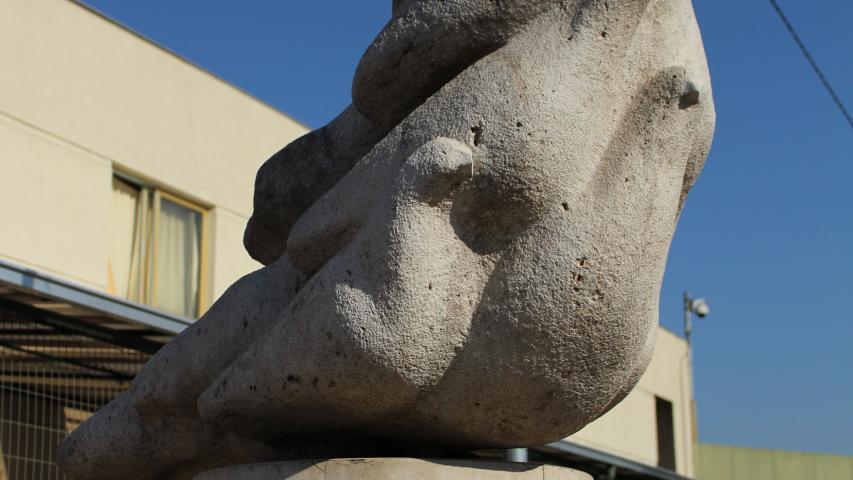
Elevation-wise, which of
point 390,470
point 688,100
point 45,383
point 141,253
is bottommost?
point 390,470

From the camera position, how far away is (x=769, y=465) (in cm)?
2386

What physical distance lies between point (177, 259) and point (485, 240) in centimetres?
887

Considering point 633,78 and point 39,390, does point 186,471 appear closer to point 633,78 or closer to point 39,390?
point 633,78

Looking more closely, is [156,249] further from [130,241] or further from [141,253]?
[130,241]

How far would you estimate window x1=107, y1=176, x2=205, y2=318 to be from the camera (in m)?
11.5

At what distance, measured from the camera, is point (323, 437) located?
12.4ft

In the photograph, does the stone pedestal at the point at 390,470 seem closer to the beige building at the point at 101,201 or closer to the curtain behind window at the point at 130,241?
the beige building at the point at 101,201

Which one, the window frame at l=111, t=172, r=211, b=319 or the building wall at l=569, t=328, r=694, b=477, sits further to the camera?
the building wall at l=569, t=328, r=694, b=477

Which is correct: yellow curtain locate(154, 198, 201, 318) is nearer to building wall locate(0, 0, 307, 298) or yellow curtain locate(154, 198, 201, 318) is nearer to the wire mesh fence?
building wall locate(0, 0, 307, 298)

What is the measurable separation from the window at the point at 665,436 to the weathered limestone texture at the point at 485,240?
17939mm

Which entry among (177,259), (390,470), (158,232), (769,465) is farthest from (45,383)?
(769,465)

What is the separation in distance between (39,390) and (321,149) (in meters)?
6.07

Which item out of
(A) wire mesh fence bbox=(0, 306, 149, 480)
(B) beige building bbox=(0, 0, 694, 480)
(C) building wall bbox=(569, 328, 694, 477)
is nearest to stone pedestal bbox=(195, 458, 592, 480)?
(B) beige building bbox=(0, 0, 694, 480)

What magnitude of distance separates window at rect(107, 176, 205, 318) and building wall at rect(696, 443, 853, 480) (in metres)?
14.0
